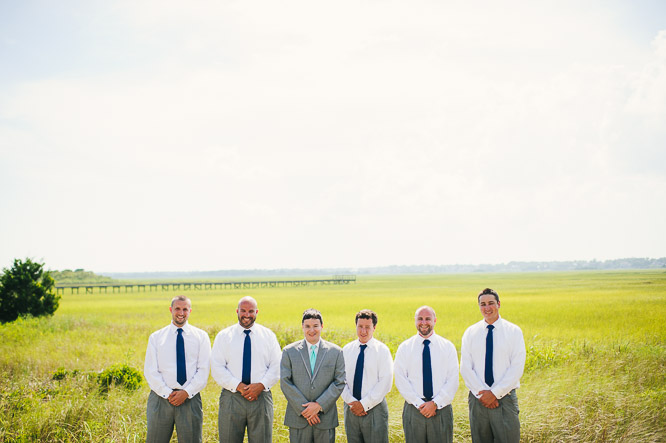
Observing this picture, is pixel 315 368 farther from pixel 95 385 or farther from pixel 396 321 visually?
pixel 396 321

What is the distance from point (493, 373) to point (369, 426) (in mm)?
1741

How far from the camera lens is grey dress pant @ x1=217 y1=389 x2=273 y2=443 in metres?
5.80

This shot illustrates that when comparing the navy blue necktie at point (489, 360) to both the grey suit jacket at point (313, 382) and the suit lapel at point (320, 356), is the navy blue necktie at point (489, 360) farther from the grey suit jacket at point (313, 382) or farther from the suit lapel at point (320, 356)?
the suit lapel at point (320, 356)

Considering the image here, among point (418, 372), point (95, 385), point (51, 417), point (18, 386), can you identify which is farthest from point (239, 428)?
point (18, 386)

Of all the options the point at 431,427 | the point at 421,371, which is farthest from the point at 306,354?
the point at 431,427

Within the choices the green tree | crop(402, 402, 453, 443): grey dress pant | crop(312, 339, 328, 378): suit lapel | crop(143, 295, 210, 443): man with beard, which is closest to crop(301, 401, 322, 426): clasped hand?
crop(312, 339, 328, 378): suit lapel

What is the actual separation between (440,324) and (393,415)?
48.3 feet

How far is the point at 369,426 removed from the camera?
557cm

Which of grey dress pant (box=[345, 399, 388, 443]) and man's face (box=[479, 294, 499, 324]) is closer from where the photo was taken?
grey dress pant (box=[345, 399, 388, 443])

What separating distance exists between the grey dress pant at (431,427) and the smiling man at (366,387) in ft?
1.11

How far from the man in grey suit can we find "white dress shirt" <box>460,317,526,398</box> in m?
1.71

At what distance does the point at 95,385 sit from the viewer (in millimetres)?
9930

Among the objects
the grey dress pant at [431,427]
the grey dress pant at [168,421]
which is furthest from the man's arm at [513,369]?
the grey dress pant at [168,421]

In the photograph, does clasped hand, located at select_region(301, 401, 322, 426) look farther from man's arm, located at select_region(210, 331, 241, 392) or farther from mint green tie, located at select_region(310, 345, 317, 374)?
man's arm, located at select_region(210, 331, 241, 392)
